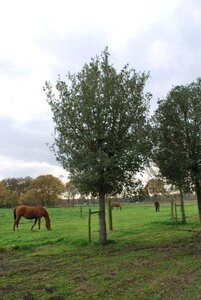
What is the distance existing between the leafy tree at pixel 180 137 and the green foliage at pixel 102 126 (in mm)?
3205

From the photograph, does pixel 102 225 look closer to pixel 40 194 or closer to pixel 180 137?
pixel 180 137

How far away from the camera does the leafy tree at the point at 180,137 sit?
2523 cm

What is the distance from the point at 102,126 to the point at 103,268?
915 cm

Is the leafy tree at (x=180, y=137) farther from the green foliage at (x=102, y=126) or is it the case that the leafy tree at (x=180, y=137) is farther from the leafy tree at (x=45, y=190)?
the leafy tree at (x=45, y=190)

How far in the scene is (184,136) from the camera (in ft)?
84.3

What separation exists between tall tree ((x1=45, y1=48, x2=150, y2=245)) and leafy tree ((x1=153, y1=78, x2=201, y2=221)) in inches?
127

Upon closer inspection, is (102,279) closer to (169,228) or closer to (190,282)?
(190,282)

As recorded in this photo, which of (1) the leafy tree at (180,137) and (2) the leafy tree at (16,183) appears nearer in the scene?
(1) the leafy tree at (180,137)

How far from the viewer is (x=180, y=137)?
25750mm

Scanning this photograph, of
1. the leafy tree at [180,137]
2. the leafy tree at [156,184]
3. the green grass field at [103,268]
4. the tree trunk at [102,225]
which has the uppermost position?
the leafy tree at [180,137]

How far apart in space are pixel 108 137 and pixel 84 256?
6.75m

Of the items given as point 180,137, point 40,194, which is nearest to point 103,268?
point 180,137

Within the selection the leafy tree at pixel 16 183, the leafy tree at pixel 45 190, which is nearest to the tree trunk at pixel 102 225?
the leafy tree at pixel 45 190

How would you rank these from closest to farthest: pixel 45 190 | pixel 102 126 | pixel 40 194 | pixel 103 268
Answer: pixel 103 268, pixel 102 126, pixel 40 194, pixel 45 190
